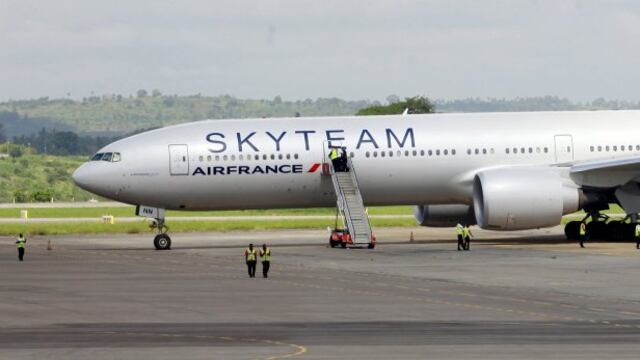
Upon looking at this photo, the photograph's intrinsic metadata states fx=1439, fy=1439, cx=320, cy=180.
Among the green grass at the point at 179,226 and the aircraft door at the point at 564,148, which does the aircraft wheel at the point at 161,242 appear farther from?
the aircraft door at the point at 564,148

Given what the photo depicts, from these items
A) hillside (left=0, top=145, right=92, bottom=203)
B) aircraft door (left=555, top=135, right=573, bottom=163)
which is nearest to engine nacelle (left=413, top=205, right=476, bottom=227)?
aircraft door (left=555, top=135, right=573, bottom=163)

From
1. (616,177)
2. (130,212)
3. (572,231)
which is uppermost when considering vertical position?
Answer: (616,177)

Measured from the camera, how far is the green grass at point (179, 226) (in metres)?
72.4

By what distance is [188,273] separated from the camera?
44594 millimetres

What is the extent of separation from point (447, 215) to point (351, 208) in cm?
637

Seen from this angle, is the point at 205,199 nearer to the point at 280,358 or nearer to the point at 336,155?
the point at 336,155

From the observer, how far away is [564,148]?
57.1 metres

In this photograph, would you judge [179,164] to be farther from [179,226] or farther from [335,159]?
[179,226]

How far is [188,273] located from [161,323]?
14.1 metres

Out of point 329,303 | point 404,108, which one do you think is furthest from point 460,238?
point 404,108

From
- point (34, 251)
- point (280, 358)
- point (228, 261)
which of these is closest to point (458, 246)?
point (228, 261)

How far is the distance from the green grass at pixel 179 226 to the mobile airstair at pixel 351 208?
55.0ft

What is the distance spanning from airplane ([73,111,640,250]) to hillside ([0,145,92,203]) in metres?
73.5

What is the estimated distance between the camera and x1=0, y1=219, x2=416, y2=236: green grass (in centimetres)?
7238
